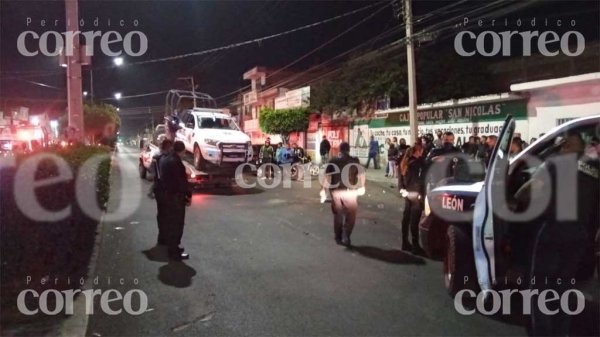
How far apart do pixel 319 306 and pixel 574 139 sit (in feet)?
9.40

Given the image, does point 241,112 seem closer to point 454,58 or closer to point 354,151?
point 354,151

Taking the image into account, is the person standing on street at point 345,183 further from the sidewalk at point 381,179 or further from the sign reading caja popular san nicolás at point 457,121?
the sign reading caja popular san nicolás at point 457,121

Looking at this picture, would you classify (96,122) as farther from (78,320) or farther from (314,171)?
(78,320)

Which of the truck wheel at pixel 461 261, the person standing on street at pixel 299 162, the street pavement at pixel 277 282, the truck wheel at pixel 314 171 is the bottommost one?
the street pavement at pixel 277 282

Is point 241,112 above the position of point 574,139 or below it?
above

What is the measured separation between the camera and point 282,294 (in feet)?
19.3

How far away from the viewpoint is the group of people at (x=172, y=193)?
7703 mm

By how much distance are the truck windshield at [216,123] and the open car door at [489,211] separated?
13.1 meters

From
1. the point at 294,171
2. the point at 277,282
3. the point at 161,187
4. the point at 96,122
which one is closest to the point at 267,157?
the point at 294,171

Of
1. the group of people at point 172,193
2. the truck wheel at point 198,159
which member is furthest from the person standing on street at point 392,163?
the group of people at point 172,193

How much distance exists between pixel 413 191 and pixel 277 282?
266cm

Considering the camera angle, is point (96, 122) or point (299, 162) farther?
point (96, 122)

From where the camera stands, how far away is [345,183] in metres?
8.27

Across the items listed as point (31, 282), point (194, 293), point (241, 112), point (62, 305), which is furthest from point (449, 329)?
point (241, 112)
